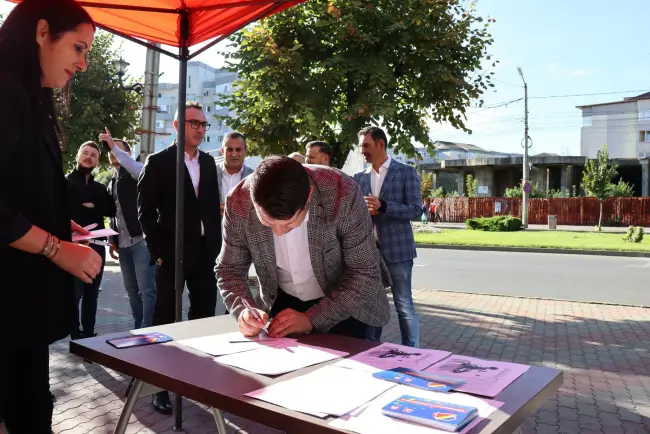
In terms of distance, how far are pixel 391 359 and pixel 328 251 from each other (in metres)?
0.74

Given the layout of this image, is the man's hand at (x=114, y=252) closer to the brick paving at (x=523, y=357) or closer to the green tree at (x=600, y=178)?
the brick paving at (x=523, y=357)

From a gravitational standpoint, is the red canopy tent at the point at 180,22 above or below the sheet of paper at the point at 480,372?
above

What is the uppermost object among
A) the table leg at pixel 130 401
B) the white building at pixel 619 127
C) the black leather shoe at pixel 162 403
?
the white building at pixel 619 127

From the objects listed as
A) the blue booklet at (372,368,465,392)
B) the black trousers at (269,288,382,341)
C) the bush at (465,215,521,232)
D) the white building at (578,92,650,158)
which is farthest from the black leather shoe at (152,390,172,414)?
the white building at (578,92,650,158)

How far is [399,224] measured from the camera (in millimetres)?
5000

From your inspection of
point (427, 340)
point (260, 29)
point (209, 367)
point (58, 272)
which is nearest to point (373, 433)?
point (209, 367)

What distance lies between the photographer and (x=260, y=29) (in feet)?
26.8

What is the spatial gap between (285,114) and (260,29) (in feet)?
4.16

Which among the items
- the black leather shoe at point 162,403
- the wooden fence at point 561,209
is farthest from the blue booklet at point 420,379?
the wooden fence at point 561,209

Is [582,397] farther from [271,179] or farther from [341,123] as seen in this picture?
[341,123]

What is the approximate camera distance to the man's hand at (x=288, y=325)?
7.66 feet

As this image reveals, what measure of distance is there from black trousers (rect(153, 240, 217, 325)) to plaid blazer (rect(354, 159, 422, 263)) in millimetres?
1566

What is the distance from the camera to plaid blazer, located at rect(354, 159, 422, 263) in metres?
4.93

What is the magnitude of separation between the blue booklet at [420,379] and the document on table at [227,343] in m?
0.58
